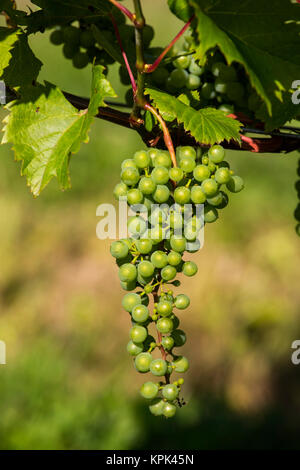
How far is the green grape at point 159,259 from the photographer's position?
839mm

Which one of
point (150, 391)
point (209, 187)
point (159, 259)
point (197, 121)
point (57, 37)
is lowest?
point (150, 391)

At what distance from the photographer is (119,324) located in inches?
109

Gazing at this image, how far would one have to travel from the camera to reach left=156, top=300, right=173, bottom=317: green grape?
0.85m

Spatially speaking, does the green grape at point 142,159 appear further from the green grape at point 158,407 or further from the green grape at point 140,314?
the green grape at point 158,407

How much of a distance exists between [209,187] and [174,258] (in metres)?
0.12

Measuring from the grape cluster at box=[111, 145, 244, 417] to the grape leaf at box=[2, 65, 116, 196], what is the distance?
0.38 ft

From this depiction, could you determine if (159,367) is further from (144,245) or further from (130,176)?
(130,176)

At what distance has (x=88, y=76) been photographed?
464 centimetres

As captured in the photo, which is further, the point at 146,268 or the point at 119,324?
the point at 119,324

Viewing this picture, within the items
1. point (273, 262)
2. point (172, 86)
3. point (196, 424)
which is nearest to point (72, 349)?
point (196, 424)

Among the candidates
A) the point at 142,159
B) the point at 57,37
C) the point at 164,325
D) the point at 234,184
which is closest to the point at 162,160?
the point at 142,159

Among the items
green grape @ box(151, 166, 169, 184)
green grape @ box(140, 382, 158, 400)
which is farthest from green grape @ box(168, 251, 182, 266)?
green grape @ box(140, 382, 158, 400)

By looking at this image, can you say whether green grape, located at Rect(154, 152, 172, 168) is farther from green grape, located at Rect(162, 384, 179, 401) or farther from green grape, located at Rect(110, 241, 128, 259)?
green grape, located at Rect(162, 384, 179, 401)

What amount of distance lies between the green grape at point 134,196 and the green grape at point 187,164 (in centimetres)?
8
